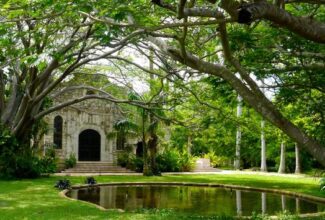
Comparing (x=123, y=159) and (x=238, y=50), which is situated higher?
(x=238, y=50)

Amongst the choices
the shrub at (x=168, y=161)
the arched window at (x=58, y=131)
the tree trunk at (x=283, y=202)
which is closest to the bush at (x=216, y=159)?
the shrub at (x=168, y=161)

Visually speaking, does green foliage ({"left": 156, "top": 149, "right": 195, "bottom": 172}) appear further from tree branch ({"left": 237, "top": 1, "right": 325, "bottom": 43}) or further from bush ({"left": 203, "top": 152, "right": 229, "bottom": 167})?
tree branch ({"left": 237, "top": 1, "right": 325, "bottom": 43})

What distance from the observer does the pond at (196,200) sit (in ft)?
39.7

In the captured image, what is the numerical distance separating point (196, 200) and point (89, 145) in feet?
64.0

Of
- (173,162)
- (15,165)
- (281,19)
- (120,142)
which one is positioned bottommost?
(173,162)

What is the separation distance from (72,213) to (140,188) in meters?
9.00

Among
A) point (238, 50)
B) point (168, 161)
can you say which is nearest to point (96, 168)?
point (168, 161)

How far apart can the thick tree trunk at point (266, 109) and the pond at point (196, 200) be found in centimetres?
383

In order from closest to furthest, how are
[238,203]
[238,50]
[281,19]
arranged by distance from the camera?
[281,19], [238,50], [238,203]

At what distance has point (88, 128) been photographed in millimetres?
32062

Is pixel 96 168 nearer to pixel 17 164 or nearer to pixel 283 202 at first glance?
pixel 17 164

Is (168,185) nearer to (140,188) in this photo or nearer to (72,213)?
(140,188)

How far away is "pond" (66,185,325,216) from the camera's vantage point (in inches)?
476

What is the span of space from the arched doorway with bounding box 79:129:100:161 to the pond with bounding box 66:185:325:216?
1411 cm
